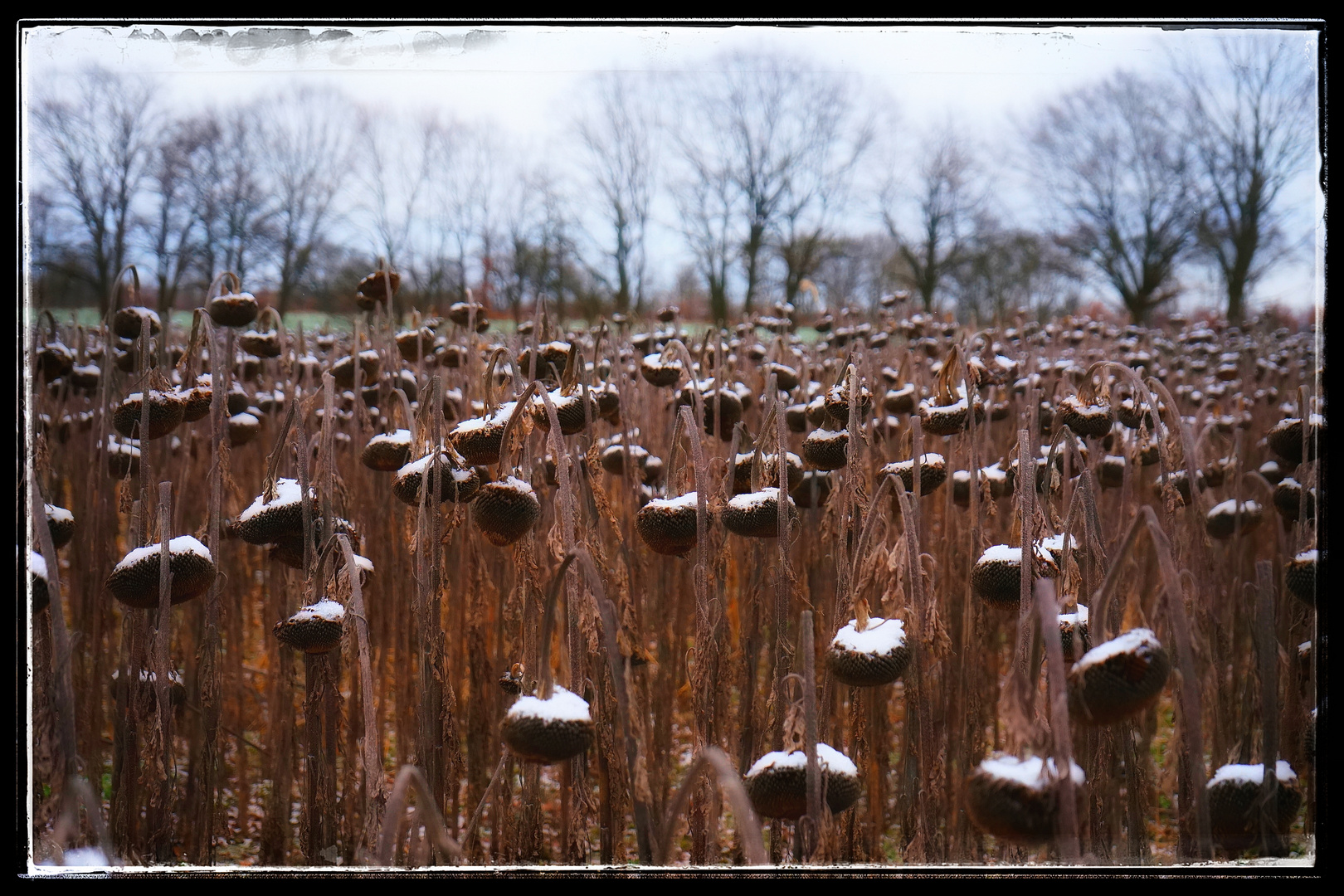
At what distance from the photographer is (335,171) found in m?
2.22

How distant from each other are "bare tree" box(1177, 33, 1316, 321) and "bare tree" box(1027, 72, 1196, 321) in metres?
0.08

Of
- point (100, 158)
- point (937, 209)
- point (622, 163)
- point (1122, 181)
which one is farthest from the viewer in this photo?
point (937, 209)

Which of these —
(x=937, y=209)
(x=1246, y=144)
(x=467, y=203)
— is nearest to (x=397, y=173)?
(x=467, y=203)

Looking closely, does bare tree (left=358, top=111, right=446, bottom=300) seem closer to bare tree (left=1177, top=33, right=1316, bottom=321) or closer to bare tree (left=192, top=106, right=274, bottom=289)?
bare tree (left=192, top=106, right=274, bottom=289)

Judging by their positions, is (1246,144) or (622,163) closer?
(1246,144)

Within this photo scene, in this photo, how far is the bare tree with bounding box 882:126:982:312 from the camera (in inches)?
91.1

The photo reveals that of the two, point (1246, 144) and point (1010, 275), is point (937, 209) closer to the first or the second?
point (1246, 144)

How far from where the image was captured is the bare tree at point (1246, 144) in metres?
1.61

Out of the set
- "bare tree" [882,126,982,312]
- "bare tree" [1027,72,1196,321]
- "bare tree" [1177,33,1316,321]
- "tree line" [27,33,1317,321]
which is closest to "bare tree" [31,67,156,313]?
"tree line" [27,33,1317,321]

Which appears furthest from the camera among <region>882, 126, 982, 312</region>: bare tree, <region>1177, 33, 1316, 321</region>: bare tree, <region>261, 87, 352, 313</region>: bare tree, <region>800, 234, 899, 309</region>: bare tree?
<region>800, 234, 899, 309</region>: bare tree

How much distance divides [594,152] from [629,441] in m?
0.77

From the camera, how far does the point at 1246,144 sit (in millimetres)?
1969

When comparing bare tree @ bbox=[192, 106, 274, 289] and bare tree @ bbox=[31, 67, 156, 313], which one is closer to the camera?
bare tree @ bbox=[31, 67, 156, 313]

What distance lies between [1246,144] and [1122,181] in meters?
0.59
